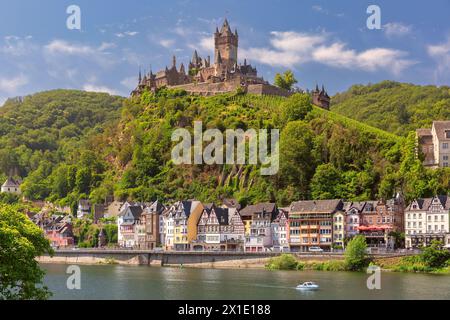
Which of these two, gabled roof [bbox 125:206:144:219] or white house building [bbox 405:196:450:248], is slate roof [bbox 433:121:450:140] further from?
gabled roof [bbox 125:206:144:219]

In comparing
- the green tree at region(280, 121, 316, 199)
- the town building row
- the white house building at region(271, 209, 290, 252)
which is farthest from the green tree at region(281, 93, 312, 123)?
the white house building at region(271, 209, 290, 252)

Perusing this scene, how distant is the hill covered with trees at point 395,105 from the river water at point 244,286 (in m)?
58.2

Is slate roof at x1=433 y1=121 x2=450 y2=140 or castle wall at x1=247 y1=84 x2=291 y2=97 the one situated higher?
castle wall at x1=247 y1=84 x2=291 y2=97

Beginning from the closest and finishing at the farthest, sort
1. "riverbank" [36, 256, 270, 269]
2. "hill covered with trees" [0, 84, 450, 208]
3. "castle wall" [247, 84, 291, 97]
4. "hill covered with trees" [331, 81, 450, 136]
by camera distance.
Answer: "riverbank" [36, 256, 270, 269], "hill covered with trees" [0, 84, 450, 208], "hill covered with trees" [331, 81, 450, 136], "castle wall" [247, 84, 291, 97]

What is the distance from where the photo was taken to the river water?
48.7 metres

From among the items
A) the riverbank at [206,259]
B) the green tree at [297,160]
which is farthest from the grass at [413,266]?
the green tree at [297,160]

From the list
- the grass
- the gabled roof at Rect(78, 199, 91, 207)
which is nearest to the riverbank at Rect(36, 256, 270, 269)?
the grass

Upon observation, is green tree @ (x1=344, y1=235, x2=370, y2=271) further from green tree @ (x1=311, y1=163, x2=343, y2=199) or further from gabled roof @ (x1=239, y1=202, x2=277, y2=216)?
green tree @ (x1=311, y1=163, x2=343, y2=199)

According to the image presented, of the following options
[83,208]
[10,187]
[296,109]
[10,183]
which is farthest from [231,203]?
[10,183]

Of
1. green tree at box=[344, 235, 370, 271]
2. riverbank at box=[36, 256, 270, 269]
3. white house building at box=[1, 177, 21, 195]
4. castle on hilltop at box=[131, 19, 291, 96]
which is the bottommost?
riverbank at box=[36, 256, 270, 269]

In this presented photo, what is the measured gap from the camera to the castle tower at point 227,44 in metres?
156

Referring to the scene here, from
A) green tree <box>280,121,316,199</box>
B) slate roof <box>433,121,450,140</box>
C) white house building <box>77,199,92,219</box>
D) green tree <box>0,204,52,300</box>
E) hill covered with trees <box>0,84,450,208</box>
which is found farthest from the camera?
white house building <box>77,199,92,219</box>

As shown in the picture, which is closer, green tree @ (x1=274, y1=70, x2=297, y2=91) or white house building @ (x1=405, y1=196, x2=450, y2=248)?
white house building @ (x1=405, y1=196, x2=450, y2=248)
